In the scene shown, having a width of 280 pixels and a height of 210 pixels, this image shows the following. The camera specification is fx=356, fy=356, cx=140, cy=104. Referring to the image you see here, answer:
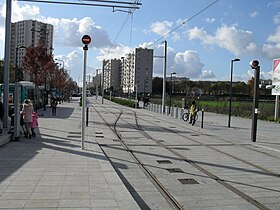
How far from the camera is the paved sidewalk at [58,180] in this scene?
578 centimetres

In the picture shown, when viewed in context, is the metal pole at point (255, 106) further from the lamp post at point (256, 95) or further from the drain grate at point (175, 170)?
the drain grate at point (175, 170)

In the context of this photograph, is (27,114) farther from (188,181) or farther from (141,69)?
(141,69)

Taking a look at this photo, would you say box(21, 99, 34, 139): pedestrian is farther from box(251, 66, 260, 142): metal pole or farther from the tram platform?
box(251, 66, 260, 142): metal pole

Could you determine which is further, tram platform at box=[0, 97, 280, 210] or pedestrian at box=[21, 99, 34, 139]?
pedestrian at box=[21, 99, 34, 139]

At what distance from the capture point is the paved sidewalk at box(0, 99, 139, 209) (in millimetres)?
5777

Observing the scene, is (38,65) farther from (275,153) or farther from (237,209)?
(237,209)

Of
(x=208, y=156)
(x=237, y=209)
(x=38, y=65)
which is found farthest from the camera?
(x=38, y=65)

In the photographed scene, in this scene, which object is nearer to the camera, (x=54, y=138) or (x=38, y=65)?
(x=54, y=138)

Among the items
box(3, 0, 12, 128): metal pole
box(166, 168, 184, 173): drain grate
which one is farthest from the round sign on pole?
box(3, 0, 12, 128): metal pole

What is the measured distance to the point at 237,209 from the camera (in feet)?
19.9

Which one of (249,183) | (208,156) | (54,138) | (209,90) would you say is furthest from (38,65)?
(209,90)

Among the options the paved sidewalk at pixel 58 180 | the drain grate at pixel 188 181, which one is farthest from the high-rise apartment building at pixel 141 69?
the drain grate at pixel 188 181

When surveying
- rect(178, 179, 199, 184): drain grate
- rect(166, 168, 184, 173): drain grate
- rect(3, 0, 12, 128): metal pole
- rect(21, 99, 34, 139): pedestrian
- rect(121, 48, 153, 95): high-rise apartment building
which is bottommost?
rect(166, 168, 184, 173): drain grate

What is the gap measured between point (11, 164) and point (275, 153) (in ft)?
30.3
